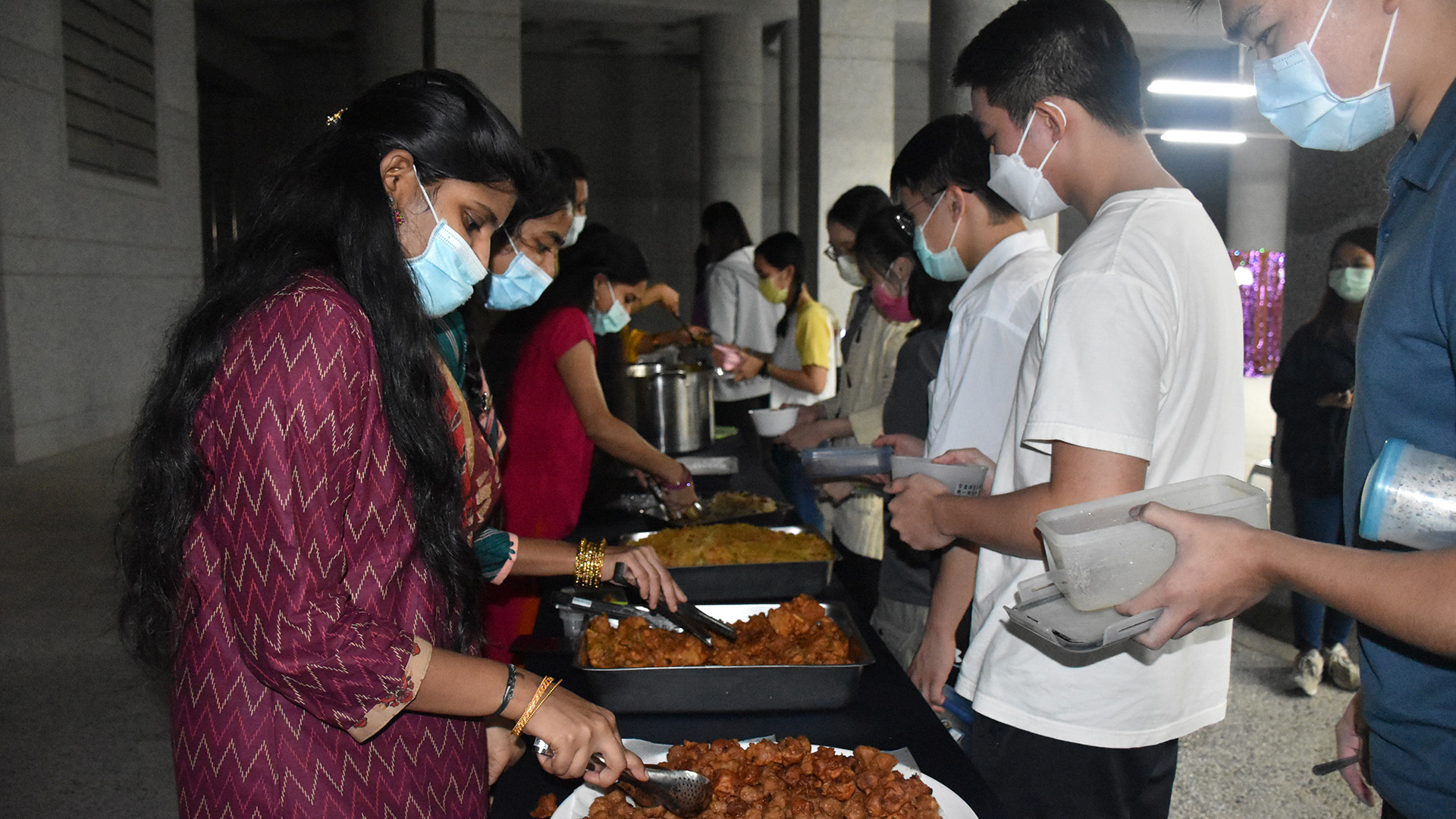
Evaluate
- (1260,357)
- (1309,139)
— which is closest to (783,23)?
(1260,357)

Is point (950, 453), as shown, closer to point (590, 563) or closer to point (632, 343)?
point (590, 563)

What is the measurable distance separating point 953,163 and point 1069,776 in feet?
3.91

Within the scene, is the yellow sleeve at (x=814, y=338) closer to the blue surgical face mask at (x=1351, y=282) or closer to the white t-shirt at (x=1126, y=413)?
the blue surgical face mask at (x=1351, y=282)

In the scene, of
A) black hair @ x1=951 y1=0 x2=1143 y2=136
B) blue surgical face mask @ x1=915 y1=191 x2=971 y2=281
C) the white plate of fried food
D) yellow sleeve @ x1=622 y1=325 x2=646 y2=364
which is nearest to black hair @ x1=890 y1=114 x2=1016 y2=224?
blue surgical face mask @ x1=915 y1=191 x2=971 y2=281

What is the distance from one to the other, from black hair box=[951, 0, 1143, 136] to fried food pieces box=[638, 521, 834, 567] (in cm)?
99

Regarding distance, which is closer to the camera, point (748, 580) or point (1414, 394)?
point (1414, 394)

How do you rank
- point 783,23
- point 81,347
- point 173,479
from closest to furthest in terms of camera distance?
1. point 173,479
2. point 81,347
3. point 783,23

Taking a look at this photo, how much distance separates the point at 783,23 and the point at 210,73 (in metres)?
8.27

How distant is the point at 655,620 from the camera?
1711 mm

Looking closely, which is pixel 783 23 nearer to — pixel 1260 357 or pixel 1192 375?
pixel 1260 357

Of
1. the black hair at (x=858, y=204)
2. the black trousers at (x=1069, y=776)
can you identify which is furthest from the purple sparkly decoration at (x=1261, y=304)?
the black trousers at (x=1069, y=776)

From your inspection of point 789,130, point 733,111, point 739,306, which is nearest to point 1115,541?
point 739,306

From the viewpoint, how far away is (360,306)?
1106 millimetres

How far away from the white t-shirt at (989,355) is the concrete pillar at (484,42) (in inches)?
274
